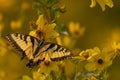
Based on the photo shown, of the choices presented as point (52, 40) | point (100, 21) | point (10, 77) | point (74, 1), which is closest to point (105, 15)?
point (100, 21)

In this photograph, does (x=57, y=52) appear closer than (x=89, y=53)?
Yes

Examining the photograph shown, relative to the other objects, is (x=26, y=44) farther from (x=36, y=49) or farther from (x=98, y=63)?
(x=98, y=63)

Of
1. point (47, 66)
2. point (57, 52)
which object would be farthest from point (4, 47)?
point (57, 52)

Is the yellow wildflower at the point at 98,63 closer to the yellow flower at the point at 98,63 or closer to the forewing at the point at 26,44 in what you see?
the yellow flower at the point at 98,63

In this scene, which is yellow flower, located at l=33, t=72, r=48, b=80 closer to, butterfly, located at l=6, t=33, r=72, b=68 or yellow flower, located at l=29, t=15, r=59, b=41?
butterfly, located at l=6, t=33, r=72, b=68

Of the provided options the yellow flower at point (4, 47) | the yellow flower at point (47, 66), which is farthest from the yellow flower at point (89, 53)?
the yellow flower at point (4, 47)
